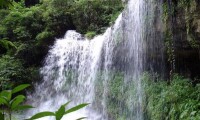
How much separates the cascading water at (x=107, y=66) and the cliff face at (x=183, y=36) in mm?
445

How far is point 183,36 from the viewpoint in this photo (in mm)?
6590

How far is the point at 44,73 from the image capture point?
38.7 ft

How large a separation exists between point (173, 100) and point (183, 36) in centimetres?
164

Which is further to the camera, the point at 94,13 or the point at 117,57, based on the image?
the point at 94,13

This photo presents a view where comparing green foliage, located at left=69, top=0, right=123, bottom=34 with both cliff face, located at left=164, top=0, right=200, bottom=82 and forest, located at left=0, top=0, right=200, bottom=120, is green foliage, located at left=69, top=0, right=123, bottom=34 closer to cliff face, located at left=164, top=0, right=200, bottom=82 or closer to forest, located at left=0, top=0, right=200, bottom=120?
forest, located at left=0, top=0, right=200, bottom=120

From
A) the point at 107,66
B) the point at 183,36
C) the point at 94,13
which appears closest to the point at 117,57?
the point at 107,66

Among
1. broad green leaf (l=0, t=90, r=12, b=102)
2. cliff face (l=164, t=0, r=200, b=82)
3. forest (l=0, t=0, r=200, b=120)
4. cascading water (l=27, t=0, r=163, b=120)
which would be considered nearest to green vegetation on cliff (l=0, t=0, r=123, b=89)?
forest (l=0, t=0, r=200, b=120)

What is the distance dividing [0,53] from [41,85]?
3814 millimetres

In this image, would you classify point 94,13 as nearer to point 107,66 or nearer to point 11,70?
point 107,66

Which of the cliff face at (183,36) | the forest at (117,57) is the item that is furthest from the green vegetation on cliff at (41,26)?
the cliff face at (183,36)

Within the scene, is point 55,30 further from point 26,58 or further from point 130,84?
Answer: point 130,84

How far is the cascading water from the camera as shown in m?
7.64

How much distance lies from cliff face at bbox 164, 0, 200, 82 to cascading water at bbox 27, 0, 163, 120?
445mm

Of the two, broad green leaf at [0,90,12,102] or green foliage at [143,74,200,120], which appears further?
green foliage at [143,74,200,120]
